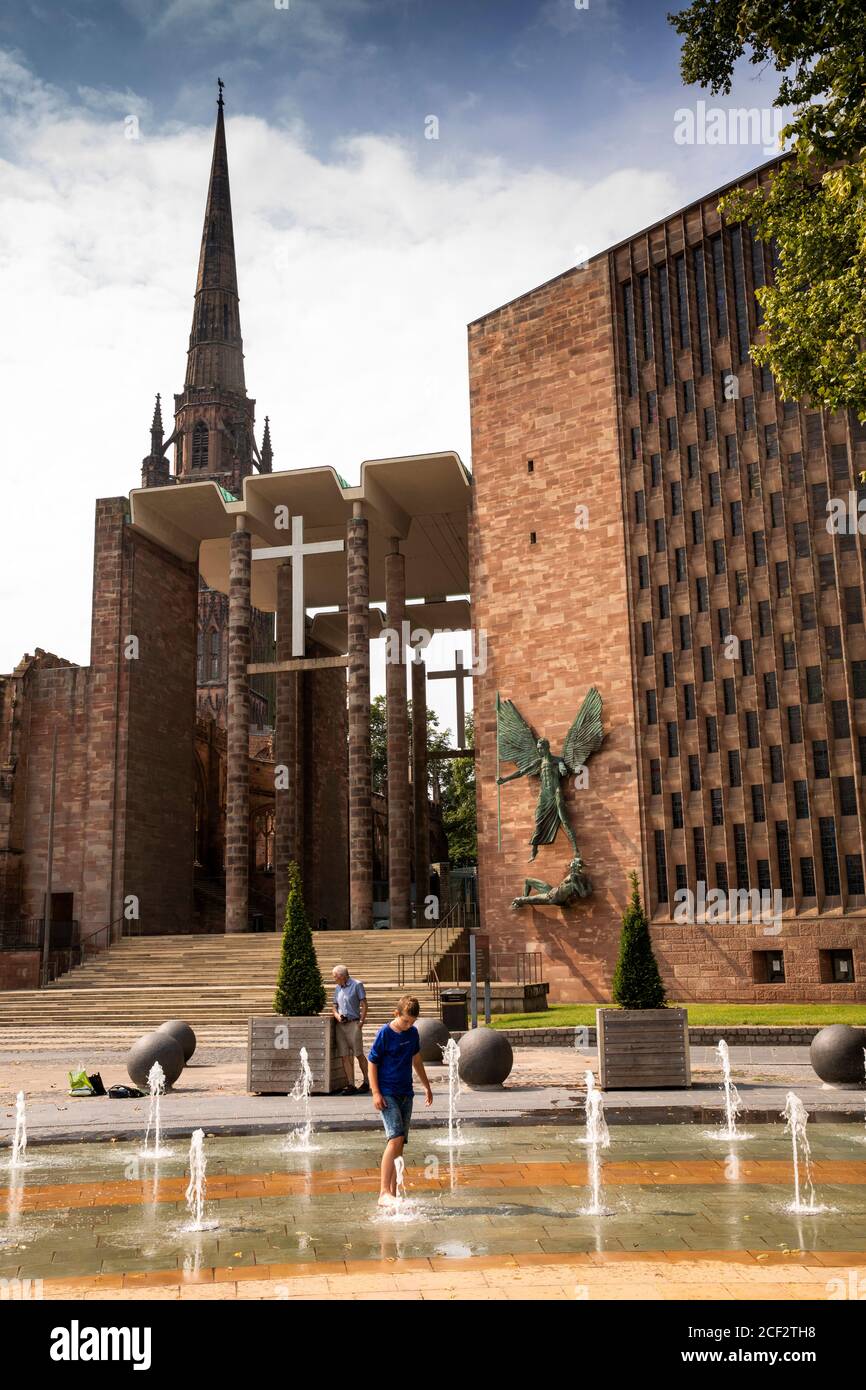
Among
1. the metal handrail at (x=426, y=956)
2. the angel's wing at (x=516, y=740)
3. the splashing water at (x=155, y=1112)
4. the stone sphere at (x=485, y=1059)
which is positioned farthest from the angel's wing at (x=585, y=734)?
the splashing water at (x=155, y=1112)

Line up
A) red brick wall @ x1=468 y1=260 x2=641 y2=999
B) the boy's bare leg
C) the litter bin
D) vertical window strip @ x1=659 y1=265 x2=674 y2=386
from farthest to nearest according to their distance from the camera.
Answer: vertical window strip @ x1=659 y1=265 x2=674 y2=386 < red brick wall @ x1=468 y1=260 x2=641 y2=999 < the litter bin < the boy's bare leg

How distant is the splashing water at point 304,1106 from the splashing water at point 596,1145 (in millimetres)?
2679

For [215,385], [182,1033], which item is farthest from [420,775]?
[215,385]

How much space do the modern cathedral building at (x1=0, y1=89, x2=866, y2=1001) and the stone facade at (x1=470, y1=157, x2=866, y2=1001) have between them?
0.08 m

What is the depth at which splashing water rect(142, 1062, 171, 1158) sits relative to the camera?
11.2 m

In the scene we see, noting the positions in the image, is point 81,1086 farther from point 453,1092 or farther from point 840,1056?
point 840,1056

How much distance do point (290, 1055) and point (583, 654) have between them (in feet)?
66.1

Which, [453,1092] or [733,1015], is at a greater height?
[453,1092]

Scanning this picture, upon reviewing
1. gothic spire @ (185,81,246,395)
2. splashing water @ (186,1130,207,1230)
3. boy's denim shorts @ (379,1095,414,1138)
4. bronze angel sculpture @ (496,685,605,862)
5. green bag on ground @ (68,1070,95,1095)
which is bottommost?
green bag on ground @ (68,1070,95,1095)

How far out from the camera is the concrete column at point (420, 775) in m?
45.2

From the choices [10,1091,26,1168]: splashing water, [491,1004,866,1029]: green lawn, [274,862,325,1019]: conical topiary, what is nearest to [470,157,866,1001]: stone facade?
[491,1004,866,1029]: green lawn

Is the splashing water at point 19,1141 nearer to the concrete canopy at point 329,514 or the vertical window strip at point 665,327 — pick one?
the vertical window strip at point 665,327

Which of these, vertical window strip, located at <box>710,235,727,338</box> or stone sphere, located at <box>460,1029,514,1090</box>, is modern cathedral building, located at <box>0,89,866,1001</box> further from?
stone sphere, located at <box>460,1029,514,1090</box>

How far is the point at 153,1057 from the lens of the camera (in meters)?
15.8
